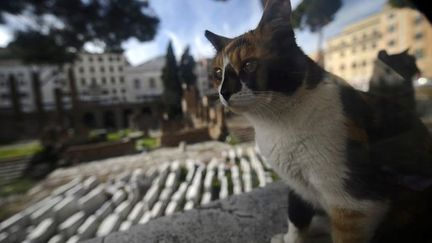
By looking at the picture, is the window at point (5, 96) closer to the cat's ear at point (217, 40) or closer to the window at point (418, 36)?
the cat's ear at point (217, 40)

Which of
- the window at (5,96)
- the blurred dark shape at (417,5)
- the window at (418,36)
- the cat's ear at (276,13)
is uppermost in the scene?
the blurred dark shape at (417,5)

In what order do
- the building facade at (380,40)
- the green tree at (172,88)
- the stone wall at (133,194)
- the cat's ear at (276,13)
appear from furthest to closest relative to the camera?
the stone wall at (133,194) < the green tree at (172,88) < the building facade at (380,40) < the cat's ear at (276,13)

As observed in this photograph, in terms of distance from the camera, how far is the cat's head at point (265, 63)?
315 millimetres

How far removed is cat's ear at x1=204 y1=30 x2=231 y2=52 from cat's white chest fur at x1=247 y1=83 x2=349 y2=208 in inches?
4.2

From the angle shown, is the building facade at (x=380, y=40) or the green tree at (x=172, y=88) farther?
the green tree at (x=172, y=88)

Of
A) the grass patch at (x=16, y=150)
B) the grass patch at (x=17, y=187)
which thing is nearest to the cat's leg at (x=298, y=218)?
the grass patch at (x=16, y=150)

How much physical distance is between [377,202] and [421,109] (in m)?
0.21

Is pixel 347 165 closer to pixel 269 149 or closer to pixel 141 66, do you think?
pixel 269 149

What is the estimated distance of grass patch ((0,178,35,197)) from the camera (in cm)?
76

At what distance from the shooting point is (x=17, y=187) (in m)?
0.80

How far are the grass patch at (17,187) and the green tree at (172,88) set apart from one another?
1.81ft

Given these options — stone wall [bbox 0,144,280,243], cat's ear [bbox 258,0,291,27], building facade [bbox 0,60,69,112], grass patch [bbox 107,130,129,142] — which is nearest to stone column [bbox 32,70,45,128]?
building facade [bbox 0,60,69,112]

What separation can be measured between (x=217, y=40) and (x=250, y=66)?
0.08 m

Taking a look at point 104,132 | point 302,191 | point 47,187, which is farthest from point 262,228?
point 47,187
